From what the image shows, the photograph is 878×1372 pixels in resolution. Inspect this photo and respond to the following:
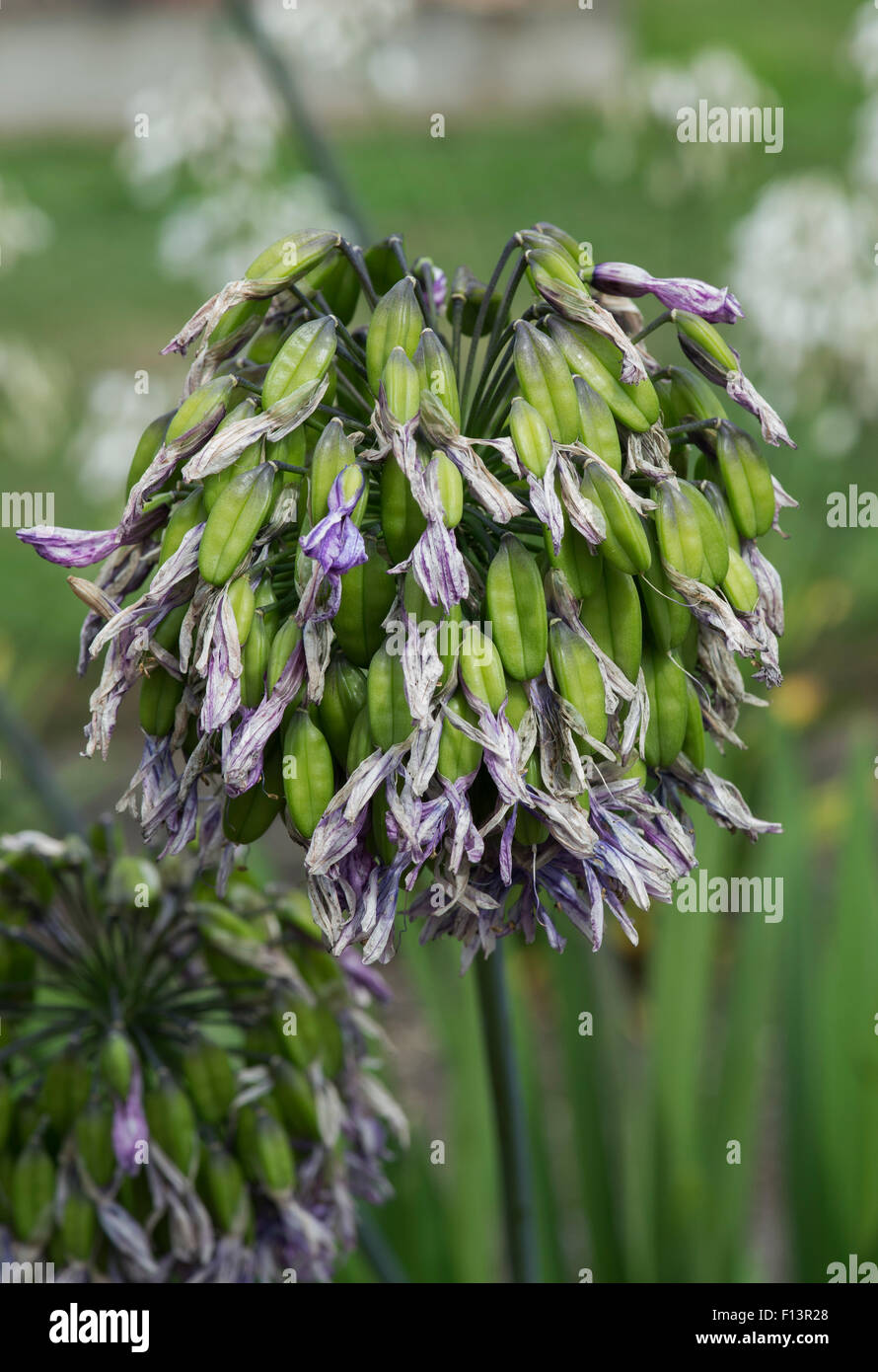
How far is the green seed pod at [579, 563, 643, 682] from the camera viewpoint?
1098 mm

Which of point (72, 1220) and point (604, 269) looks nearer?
point (604, 269)

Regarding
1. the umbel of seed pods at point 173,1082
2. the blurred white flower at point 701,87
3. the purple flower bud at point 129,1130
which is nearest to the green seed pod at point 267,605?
the umbel of seed pods at point 173,1082

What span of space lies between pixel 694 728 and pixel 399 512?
32 cm

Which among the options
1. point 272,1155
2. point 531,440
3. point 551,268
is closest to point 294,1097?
point 272,1155

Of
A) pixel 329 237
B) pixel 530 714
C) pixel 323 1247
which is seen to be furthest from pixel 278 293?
pixel 323 1247

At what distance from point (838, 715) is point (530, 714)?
4031 mm

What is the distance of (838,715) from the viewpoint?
4863 mm

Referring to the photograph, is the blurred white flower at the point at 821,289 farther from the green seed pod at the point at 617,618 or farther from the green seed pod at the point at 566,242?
the green seed pod at the point at 617,618

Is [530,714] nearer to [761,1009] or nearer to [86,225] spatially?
[761,1009]

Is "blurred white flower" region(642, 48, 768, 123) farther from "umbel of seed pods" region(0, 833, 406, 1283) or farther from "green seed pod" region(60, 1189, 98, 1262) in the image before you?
"green seed pod" region(60, 1189, 98, 1262)

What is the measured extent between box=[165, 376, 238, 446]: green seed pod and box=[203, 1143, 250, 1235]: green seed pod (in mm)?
778

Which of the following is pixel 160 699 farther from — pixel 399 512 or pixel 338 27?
pixel 338 27

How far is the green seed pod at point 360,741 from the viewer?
1062 millimetres

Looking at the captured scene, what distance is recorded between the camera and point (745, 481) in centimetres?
115
